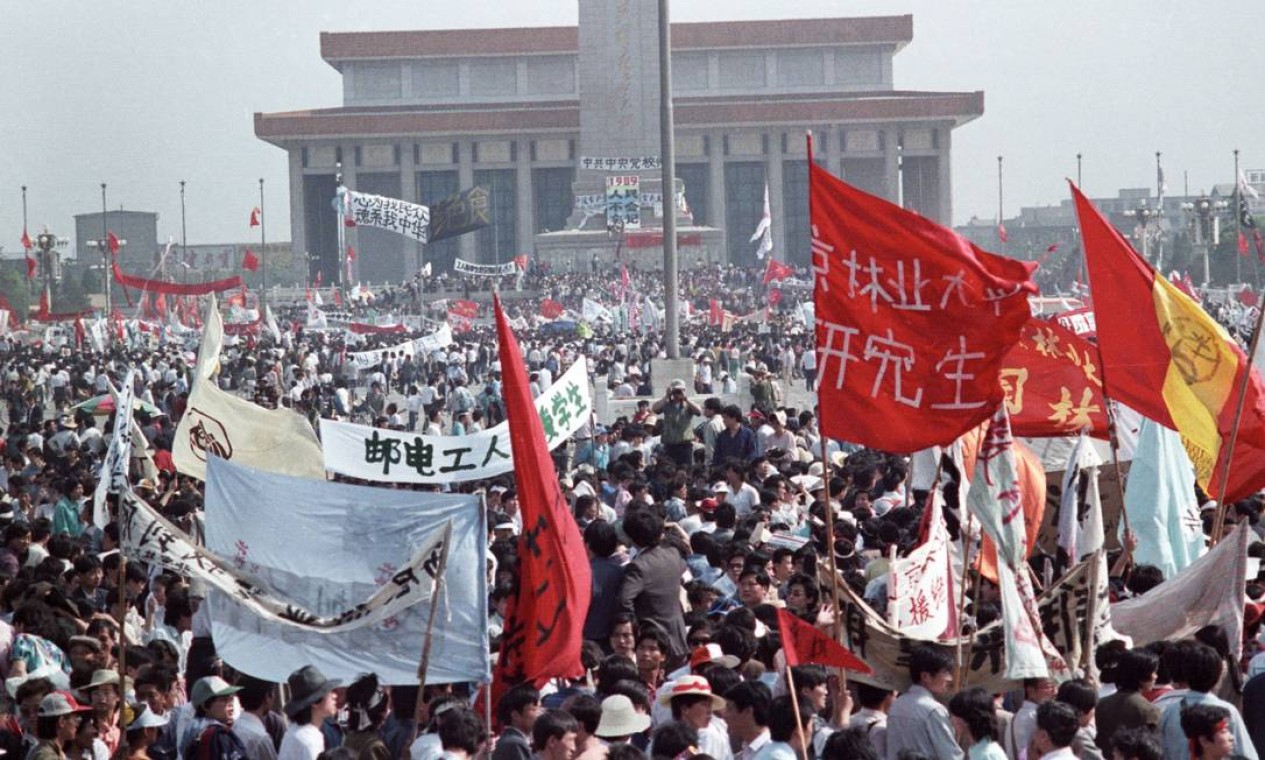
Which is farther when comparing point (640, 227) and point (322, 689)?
point (640, 227)

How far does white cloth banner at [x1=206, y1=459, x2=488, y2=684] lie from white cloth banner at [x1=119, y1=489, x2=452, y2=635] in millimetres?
33

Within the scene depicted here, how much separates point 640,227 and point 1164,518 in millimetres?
54676

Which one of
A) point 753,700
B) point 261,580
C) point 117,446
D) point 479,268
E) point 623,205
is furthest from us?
point 623,205

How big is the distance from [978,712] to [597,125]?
6359 cm

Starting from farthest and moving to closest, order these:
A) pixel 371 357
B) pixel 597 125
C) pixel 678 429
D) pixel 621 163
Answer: pixel 597 125 < pixel 621 163 < pixel 371 357 < pixel 678 429

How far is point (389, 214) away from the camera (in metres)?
44.4

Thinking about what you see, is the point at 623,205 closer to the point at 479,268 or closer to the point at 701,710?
the point at 479,268

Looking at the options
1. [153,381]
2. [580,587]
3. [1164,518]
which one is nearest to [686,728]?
[580,587]

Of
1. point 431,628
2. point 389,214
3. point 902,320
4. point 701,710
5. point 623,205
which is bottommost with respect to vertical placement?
point 701,710

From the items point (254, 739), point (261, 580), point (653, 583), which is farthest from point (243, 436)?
point (254, 739)

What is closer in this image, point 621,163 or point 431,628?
point 431,628

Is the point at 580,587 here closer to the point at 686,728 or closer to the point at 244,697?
the point at 686,728

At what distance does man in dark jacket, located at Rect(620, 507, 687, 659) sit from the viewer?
736cm

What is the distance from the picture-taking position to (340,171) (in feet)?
235
